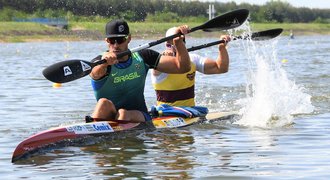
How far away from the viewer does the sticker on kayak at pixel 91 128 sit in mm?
9828

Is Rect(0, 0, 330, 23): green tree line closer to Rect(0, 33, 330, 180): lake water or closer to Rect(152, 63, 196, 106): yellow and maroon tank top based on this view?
Rect(0, 33, 330, 180): lake water

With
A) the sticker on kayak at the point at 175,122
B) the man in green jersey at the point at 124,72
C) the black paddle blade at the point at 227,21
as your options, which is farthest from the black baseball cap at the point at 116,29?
the black paddle blade at the point at 227,21

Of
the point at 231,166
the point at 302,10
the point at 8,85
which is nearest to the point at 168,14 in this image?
the point at 302,10

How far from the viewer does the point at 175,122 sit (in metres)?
11.3

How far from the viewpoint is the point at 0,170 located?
28.0ft

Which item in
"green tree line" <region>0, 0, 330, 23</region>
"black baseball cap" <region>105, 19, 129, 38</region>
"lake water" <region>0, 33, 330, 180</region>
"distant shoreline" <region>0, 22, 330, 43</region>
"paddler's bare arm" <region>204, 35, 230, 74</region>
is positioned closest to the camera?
"lake water" <region>0, 33, 330, 180</region>

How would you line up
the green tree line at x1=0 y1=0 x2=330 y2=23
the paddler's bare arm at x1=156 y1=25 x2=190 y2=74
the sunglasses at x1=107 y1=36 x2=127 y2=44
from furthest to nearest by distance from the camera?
the green tree line at x1=0 y1=0 x2=330 y2=23 < the paddler's bare arm at x1=156 y1=25 x2=190 y2=74 < the sunglasses at x1=107 y1=36 x2=127 y2=44

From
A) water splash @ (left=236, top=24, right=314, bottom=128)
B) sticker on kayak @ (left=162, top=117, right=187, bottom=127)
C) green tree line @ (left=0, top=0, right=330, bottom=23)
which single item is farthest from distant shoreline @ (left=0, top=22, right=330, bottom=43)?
sticker on kayak @ (left=162, top=117, right=187, bottom=127)

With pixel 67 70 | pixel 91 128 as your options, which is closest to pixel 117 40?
pixel 67 70

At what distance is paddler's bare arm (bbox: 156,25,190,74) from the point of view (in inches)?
418

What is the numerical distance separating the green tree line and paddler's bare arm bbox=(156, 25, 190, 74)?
46.4m

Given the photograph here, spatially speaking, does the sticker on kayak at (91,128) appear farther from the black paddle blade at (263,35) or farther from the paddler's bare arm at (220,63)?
the black paddle blade at (263,35)

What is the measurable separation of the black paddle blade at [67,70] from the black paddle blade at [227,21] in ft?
9.16

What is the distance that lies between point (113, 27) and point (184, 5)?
288 feet
